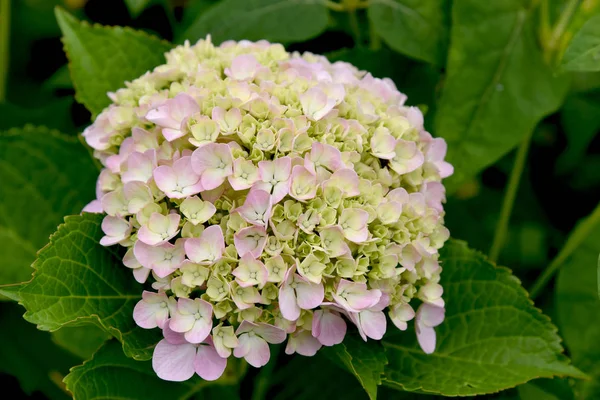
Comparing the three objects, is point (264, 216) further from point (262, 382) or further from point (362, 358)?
point (262, 382)

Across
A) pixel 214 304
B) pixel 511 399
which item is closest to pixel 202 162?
pixel 214 304

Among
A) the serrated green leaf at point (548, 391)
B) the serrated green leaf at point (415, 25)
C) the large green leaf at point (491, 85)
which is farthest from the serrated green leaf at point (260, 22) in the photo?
the serrated green leaf at point (548, 391)

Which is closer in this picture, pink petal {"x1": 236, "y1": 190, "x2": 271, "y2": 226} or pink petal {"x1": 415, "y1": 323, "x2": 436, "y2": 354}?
pink petal {"x1": 236, "y1": 190, "x2": 271, "y2": 226}

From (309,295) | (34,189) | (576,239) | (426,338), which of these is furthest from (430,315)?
(34,189)

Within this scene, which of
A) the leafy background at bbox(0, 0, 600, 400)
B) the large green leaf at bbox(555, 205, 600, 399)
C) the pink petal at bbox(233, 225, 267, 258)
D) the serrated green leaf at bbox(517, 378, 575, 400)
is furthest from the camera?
the large green leaf at bbox(555, 205, 600, 399)

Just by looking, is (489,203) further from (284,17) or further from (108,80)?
(108,80)

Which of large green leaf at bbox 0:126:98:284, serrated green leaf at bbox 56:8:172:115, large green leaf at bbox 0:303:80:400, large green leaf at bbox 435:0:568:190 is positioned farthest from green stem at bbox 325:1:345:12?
large green leaf at bbox 0:303:80:400

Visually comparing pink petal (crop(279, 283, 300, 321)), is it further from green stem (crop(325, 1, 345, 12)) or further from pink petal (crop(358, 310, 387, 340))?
green stem (crop(325, 1, 345, 12))

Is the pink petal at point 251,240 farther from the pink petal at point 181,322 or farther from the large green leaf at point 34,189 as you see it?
the large green leaf at point 34,189
